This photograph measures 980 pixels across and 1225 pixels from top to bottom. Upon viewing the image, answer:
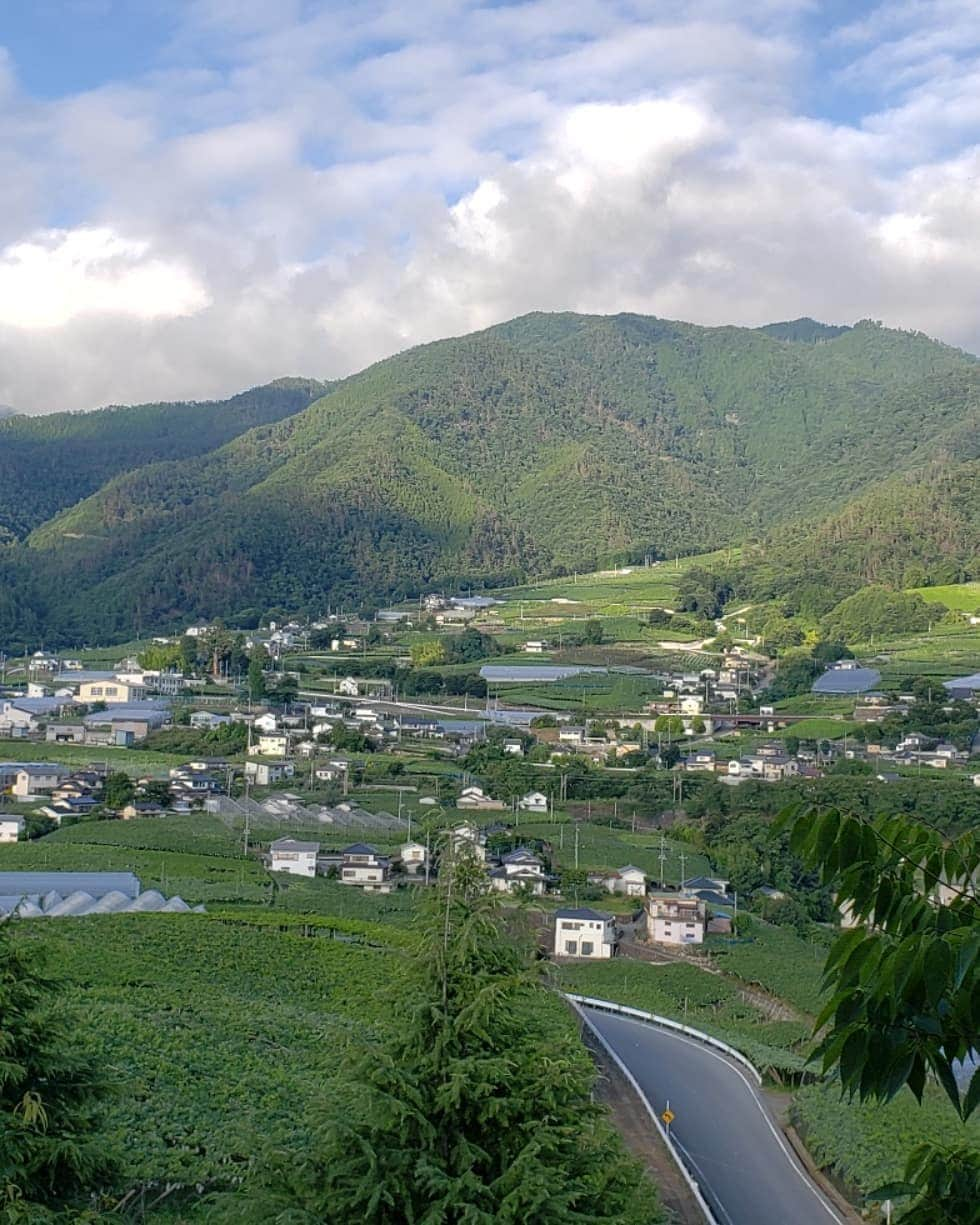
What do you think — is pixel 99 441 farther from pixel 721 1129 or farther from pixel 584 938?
pixel 721 1129

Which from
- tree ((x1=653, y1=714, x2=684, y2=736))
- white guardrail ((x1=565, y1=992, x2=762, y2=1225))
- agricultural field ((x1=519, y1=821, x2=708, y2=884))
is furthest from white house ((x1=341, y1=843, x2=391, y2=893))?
tree ((x1=653, y1=714, x2=684, y2=736))

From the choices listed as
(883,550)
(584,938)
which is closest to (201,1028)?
(584,938)

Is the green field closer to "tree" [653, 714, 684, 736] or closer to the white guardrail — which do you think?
"tree" [653, 714, 684, 736]

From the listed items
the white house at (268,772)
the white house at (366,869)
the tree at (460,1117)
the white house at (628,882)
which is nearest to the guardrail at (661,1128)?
the tree at (460,1117)

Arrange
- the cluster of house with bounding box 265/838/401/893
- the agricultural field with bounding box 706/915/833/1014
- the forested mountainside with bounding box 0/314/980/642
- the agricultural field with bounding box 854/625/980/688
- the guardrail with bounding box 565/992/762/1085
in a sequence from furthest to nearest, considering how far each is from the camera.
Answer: the forested mountainside with bounding box 0/314/980/642 < the agricultural field with bounding box 854/625/980/688 < the cluster of house with bounding box 265/838/401/893 < the agricultural field with bounding box 706/915/833/1014 < the guardrail with bounding box 565/992/762/1085

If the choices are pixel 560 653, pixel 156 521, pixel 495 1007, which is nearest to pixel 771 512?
pixel 156 521

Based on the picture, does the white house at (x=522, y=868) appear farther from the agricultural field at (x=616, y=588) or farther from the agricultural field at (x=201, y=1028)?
the agricultural field at (x=616, y=588)
